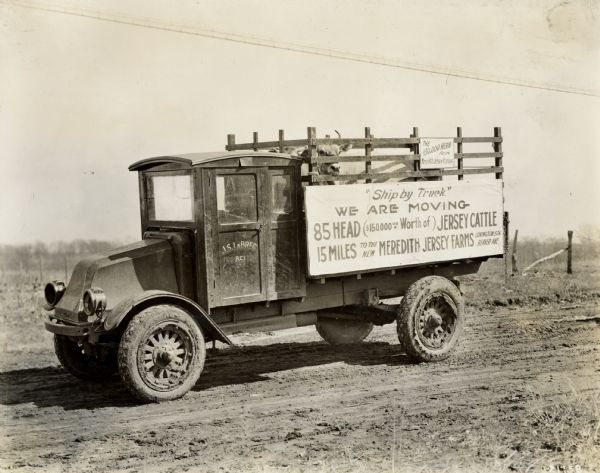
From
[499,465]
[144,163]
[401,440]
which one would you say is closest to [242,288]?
[144,163]

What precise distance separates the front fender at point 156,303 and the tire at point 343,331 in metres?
2.45

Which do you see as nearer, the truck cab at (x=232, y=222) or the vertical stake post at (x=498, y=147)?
the truck cab at (x=232, y=222)

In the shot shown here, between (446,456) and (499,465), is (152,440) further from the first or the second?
(499,465)

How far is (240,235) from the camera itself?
759 centimetres

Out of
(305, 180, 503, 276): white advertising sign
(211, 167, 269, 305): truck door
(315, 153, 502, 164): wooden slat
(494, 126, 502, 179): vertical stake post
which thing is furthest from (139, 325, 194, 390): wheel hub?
(494, 126, 502, 179): vertical stake post

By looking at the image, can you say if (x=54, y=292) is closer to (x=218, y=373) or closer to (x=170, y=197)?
(x=170, y=197)

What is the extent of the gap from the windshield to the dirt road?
1885 millimetres

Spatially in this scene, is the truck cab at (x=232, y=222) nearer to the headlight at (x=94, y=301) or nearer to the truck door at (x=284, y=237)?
the truck door at (x=284, y=237)

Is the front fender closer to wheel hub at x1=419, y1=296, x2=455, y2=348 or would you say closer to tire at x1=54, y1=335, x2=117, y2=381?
tire at x1=54, y1=335, x2=117, y2=381

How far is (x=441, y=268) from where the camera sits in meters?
9.33

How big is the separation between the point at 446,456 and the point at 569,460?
0.92 meters

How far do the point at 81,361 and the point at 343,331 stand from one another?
3.56 meters

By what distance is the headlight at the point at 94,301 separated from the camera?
271 inches

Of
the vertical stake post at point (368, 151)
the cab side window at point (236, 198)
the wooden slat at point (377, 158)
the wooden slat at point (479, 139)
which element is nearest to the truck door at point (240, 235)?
the cab side window at point (236, 198)
